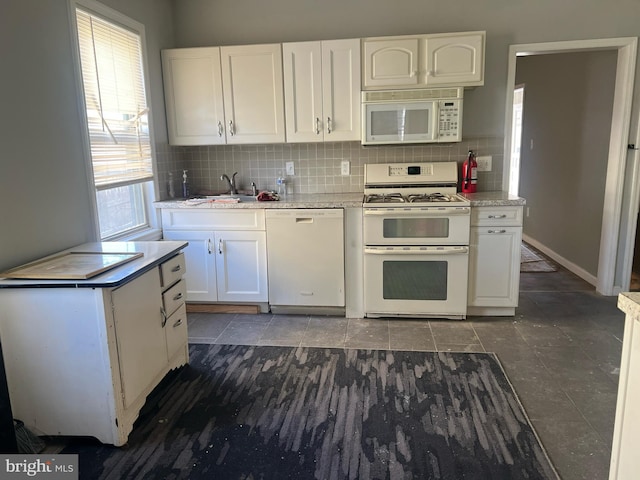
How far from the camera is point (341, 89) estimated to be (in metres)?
3.56

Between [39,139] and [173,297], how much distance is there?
1075mm

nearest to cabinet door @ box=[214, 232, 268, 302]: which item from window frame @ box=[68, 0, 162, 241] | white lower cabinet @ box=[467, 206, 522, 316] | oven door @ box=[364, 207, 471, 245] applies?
window frame @ box=[68, 0, 162, 241]

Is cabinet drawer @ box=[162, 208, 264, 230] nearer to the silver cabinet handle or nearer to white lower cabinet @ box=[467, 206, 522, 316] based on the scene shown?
the silver cabinet handle

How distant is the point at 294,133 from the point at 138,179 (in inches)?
48.9

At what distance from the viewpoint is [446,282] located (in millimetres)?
3432

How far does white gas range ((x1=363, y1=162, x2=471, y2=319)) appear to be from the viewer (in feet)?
10.9

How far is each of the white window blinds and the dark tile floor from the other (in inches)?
50.0

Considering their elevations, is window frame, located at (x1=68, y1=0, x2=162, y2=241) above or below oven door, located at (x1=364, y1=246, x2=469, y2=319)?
above

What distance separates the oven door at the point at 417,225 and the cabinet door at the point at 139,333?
5.28 feet

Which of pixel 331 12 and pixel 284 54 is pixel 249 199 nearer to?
pixel 284 54

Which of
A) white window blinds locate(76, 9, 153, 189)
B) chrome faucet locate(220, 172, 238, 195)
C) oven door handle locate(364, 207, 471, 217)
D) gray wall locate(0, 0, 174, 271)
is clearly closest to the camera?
gray wall locate(0, 0, 174, 271)

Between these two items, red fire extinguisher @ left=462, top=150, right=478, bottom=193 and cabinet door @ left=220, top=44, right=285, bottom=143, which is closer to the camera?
cabinet door @ left=220, top=44, right=285, bottom=143

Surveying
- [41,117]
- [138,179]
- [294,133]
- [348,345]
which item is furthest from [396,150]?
[41,117]

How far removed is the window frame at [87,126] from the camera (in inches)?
107
